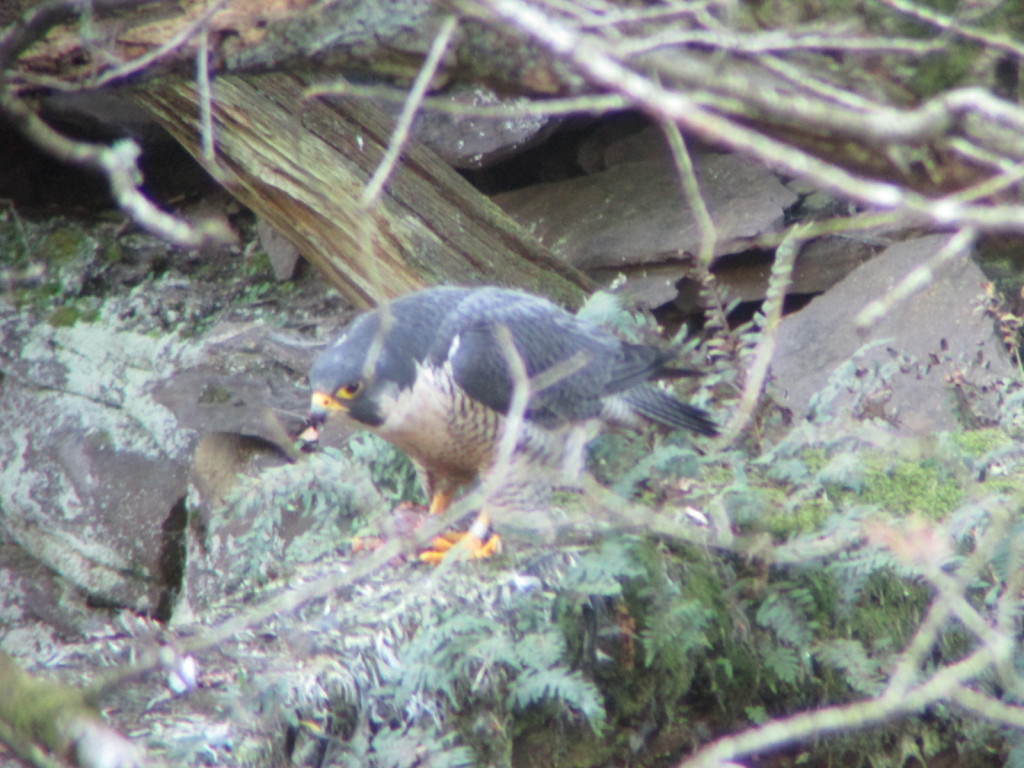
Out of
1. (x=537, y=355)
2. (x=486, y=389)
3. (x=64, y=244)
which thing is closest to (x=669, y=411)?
(x=537, y=355)

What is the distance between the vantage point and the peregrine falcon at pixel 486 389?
2891 millimetres

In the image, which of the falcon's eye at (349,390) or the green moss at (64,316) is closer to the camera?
the falcon's eye at (349,390)

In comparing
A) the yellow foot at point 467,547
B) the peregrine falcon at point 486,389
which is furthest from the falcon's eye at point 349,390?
the yellow foot at point 467,547

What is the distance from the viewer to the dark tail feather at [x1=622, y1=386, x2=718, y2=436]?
3.49 meters

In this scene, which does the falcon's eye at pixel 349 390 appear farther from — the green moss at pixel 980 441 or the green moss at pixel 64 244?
the green moss at pixel 64 244

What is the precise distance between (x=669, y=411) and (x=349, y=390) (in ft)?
3.69

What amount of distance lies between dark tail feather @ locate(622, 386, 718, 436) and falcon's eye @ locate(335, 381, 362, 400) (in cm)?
100

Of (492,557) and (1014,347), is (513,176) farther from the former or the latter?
(492,557)

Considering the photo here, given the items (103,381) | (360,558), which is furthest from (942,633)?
(103,381)

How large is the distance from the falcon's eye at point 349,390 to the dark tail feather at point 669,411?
3.29 ft

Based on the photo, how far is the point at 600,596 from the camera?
9.32 feet

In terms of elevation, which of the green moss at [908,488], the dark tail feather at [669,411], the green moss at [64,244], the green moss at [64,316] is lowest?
the green moss at [64,316]

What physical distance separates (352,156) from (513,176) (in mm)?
1669

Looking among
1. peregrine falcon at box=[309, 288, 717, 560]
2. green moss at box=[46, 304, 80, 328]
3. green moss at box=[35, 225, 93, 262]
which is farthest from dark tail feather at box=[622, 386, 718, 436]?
green moss at box=[35, 225, 93, 262]
